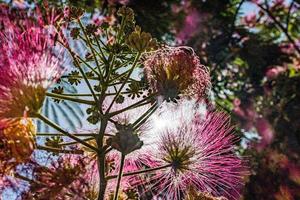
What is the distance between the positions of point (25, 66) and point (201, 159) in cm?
54

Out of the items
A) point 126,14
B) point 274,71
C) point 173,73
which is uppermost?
point 274,71

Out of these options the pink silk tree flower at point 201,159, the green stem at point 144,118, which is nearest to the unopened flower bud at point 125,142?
the green stem at point 144,118

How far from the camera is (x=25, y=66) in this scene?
1717 mm

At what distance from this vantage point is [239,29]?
243 inches

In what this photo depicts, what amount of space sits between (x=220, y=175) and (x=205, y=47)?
408 centimetres

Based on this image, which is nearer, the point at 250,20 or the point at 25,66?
the point at 25,66

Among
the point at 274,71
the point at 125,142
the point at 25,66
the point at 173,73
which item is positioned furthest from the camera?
the point at 274,71

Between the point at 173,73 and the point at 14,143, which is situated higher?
the point at 173,73

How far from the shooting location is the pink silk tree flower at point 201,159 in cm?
192

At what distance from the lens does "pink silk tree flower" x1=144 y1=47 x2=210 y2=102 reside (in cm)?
182

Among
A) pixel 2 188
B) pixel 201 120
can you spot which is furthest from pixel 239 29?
pixel 2 188

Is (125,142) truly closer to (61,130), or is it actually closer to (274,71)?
(61,130)

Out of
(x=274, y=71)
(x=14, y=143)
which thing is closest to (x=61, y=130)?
(x=14, y=143)

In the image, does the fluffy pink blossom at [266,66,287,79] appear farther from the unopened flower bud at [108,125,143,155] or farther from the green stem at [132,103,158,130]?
the unopened flower bud at [108,125,143,155]
